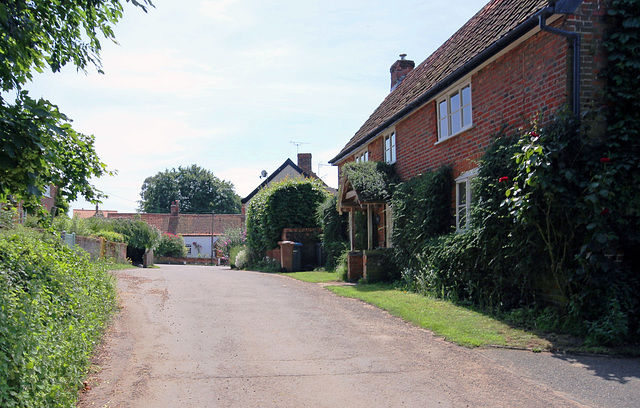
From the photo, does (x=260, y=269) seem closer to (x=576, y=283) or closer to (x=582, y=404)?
(x=576, y=283)

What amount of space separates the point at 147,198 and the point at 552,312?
257 ft

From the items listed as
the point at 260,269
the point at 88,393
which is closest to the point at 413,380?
the point at 88,393

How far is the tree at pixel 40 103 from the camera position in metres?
5.10

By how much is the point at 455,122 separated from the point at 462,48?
2.29 metres

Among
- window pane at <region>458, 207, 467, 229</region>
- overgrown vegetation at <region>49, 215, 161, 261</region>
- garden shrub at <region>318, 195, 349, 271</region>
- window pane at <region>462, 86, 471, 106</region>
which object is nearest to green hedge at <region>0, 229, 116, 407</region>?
window pane at <region>458, 207, 467, 229</region>

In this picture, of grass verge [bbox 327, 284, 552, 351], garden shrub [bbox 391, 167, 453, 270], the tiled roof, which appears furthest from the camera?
garden shrub [bbox 391, 167, 453, 270]

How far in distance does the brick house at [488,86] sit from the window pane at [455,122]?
27 mm

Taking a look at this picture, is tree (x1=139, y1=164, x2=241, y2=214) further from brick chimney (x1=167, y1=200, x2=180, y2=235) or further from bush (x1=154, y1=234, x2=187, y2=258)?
bush (x1=154, y1=234, x2=187, y2=258)

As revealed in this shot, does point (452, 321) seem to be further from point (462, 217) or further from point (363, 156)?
point (363, 156)

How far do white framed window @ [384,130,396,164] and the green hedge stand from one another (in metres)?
10.8

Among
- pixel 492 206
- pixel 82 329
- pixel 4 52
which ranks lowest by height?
pixel 82 329

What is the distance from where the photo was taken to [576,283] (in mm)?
7941

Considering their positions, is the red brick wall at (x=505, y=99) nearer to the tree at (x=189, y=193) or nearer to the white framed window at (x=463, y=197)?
the white framed window at (x=463, y=197)

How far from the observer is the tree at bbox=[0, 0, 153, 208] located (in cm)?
510
